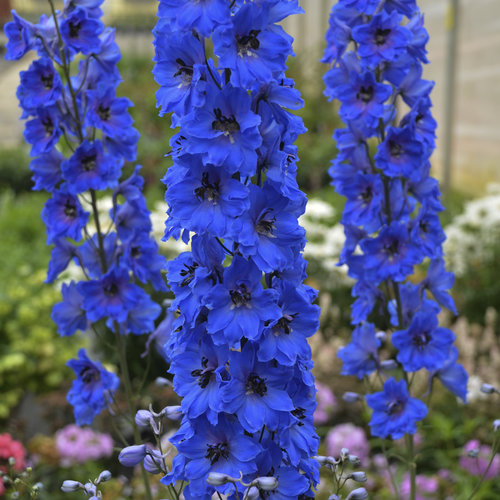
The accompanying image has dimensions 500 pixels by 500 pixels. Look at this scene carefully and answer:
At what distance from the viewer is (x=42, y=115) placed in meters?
2.04

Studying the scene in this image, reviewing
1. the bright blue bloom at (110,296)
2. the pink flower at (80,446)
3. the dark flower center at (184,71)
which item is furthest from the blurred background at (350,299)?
the dark flower center at (184,71)

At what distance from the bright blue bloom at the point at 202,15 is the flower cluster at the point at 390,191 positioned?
2.91ft

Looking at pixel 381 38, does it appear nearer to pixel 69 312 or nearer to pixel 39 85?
pixel 39 85

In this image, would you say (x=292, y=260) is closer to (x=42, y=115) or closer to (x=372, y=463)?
(x=42, y=115)

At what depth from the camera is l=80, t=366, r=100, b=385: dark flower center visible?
2174mm

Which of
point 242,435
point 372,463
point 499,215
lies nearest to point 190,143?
point 242,435

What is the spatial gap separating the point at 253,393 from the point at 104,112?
1.20 meters

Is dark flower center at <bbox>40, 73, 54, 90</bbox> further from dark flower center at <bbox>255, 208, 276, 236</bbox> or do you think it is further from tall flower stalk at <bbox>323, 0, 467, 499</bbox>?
dark flower center at <bbox>255, 208, 276, 236</bbox>

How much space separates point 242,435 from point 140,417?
28cm

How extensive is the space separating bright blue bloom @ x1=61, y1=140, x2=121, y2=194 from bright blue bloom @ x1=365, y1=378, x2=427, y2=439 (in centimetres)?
105

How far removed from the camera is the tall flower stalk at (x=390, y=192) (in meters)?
2.01

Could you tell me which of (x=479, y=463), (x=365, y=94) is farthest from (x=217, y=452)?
(x=479, y=463)

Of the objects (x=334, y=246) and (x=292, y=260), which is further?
(x=334, y=246)

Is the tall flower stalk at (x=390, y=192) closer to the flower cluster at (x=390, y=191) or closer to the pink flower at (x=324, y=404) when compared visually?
the flower cluster at (x=390, y=191)
